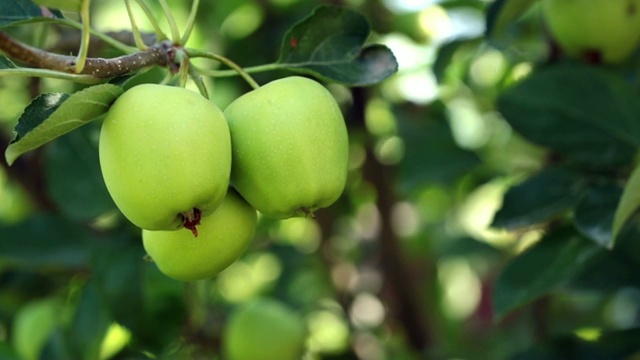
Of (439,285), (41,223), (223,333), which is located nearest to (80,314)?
(41,223)

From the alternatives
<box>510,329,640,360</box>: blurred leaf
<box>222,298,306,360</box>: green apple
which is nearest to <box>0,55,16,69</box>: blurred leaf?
<box>510,329,640,360</box>: blurred leaf

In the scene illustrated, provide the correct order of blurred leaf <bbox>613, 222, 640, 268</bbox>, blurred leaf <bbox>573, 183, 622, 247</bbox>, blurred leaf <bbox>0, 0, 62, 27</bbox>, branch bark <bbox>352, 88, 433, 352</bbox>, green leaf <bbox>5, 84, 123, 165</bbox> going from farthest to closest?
branch bark <bbox>352, 88, 433, 352</bbox>, blurred leaf <bbox>613, 222, 640, 268</bbox>, blurred leaf <bbox>573, 183, 622, 247</bbox>, blurred leaf <bbox>0, 0, 62, 27</bbox>, green leaf <bbox>5, 84, 123, 165</bbox>

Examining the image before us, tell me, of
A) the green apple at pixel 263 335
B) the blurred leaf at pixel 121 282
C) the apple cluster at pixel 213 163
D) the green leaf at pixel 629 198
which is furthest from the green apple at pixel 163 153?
the green apple at pixel 263 335

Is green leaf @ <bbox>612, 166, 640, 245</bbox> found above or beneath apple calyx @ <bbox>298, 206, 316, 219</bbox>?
beneath

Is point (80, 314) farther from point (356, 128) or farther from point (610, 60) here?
point (610, 60)

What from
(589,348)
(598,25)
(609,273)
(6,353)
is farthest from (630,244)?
(6,353)

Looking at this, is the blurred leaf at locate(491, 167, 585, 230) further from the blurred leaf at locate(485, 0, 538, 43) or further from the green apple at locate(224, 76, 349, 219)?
the green apple at locate(224, 76, 349, 219)
